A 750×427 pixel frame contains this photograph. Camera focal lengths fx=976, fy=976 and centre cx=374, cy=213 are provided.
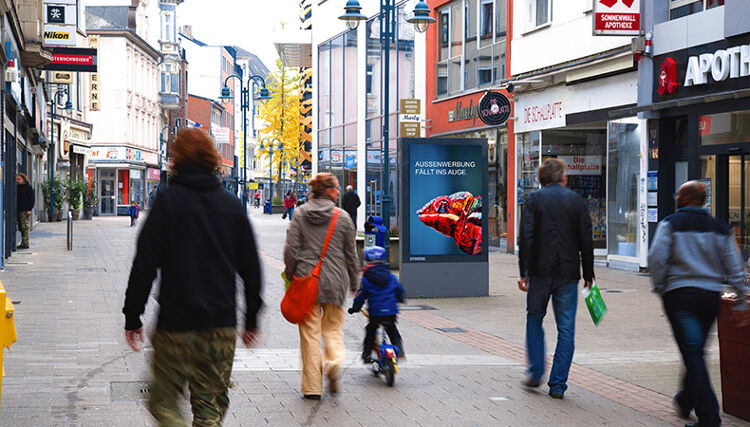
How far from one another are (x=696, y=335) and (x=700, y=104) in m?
11.6

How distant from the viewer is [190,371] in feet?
14.6

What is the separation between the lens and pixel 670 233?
6391 millimetres

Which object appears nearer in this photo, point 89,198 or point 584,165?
point 584,165

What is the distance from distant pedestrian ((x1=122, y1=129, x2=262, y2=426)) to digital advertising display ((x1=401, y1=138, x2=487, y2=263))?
9762 millimetres

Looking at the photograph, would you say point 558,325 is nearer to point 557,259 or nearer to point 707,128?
point 557,259

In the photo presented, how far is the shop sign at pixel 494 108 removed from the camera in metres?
24.4

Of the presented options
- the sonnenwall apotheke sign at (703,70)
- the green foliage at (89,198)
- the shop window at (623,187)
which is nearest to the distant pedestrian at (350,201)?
the shop window at (623,187)

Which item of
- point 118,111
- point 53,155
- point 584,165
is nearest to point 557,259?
point 584,165

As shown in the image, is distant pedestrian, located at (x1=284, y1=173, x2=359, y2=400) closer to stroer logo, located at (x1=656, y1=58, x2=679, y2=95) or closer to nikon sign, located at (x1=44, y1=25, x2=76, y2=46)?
stroer logo, located at (x1=656, y1=58, x2=679, y2=95)

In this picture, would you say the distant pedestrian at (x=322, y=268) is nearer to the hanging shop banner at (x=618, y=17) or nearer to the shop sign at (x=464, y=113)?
the hanging shop banner at (x=618, y=17)

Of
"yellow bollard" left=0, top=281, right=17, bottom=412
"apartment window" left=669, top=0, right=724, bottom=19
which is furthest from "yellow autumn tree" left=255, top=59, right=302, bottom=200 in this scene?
"yellow bollard" left=0, top=281, right=17, bottom=412

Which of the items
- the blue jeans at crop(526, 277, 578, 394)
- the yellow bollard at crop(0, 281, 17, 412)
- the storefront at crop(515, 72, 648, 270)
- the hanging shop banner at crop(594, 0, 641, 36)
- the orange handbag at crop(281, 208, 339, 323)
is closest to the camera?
the yellow bollard at crop(0, 281, 17, 412)

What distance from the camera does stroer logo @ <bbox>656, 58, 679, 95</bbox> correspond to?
57.4 ft

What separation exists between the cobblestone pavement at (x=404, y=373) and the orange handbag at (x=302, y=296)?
640 mm
